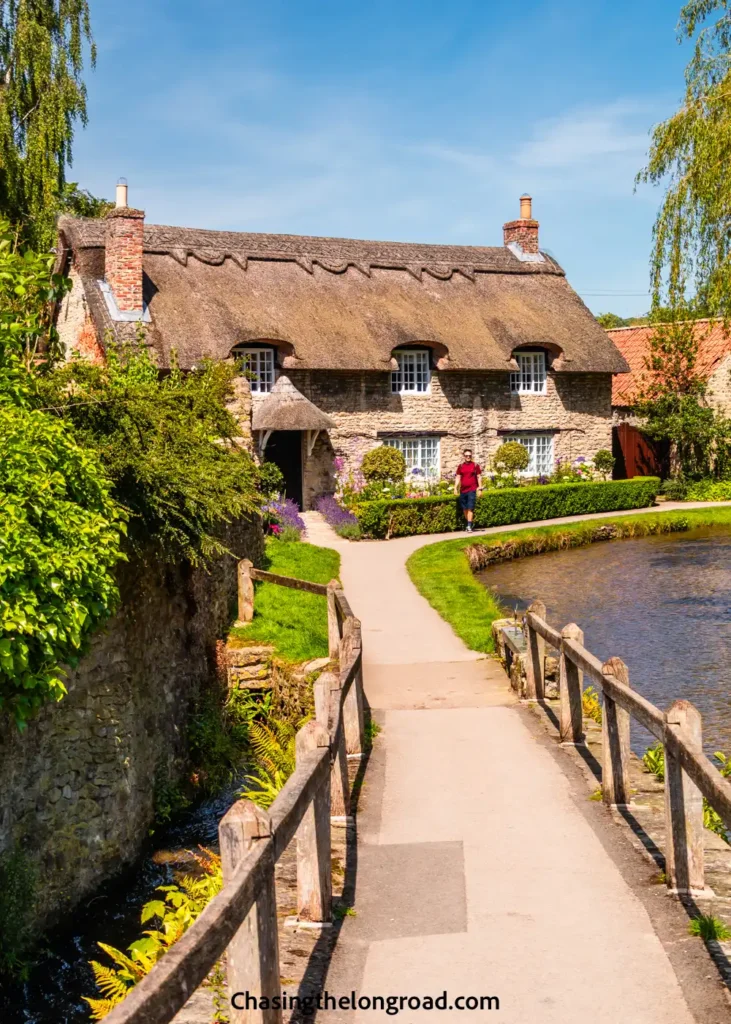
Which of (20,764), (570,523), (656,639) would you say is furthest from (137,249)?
(20,764)

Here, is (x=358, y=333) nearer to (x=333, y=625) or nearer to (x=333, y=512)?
(x=333, y=512)

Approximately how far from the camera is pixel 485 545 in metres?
23.1

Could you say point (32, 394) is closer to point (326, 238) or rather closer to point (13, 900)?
point (13, 900)

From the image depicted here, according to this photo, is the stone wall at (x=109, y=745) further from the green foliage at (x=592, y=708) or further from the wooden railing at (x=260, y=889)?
the green foliage at (x=592, y=708)

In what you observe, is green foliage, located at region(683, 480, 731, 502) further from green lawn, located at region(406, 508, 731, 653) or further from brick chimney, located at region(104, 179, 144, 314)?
brick chimney, located at region(104, 179, 144, 314)

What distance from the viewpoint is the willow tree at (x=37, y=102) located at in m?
26.1

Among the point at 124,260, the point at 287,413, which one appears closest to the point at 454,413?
the point at 287,413

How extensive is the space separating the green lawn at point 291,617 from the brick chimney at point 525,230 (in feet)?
62.5

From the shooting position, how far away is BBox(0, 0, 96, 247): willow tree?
26.1 m

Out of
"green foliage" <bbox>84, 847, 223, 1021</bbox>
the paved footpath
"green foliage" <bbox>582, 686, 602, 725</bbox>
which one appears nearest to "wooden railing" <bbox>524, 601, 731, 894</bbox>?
the paved footpath

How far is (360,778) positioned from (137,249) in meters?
19.4

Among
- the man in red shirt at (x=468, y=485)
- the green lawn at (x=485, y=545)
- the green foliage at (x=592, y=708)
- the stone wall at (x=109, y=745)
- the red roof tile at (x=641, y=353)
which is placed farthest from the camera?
the red roof tile at (x=641, y=353)

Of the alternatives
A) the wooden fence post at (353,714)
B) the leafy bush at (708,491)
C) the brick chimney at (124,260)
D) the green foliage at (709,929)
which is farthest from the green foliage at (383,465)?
the green foliage at (709,929)

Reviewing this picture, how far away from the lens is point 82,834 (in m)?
8.46
